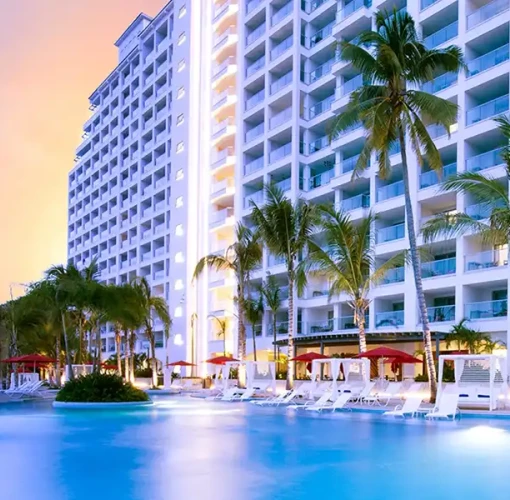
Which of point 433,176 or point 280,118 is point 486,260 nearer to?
point 433,176

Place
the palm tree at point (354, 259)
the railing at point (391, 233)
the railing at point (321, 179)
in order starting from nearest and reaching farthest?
the palm tree at point (354, 259), the railing at point (391, 233), the railing at point (321, 179)

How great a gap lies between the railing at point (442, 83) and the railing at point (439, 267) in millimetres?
9508

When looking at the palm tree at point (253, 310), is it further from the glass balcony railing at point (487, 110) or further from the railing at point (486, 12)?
the railing at point (486, 12)

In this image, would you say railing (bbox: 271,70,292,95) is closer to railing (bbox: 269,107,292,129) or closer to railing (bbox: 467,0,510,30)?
railing (bbox: 269,107,292,129)

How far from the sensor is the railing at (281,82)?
159ft

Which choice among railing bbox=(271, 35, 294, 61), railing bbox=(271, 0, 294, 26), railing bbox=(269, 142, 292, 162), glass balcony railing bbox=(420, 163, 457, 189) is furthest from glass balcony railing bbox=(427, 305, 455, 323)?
railing bbox=(271, 0, 294, 26)

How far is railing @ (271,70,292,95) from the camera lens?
48.4 metres

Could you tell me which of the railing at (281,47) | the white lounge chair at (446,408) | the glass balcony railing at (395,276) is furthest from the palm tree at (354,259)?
the railing at (281,47)

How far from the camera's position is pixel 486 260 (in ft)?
110

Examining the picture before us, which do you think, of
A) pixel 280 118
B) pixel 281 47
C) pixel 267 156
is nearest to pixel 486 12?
pixel 280 118

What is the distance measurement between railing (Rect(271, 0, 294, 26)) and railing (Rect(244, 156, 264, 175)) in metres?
10.1

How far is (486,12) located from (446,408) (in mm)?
23868

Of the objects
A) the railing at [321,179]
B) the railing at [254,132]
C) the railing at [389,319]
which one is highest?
the railing at [254,132]

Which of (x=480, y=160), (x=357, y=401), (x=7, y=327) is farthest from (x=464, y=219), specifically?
(x=7, y=327)
